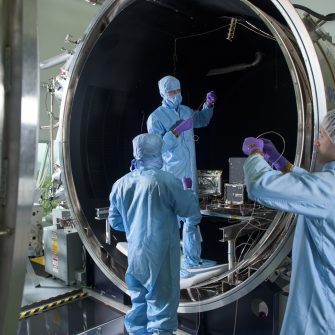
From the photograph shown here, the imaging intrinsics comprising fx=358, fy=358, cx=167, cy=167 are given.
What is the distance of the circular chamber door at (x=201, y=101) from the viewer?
5.22 ft

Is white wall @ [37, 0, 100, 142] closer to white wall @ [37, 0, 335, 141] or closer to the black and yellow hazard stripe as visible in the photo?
white wall @ [37, 0, 335, 141]

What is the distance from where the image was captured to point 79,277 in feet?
8.99

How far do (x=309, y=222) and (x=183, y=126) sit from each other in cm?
140

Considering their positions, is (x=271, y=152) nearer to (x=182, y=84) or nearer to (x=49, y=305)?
(x=49, y=305)

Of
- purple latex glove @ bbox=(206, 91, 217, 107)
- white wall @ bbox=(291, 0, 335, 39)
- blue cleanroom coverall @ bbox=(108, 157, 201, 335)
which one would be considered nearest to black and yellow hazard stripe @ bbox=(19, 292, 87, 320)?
blue cleanroom coverall @ bbox=(108, 157, 201, 335)

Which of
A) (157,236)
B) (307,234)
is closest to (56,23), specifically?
(157,236)

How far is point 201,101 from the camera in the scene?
3398 mm

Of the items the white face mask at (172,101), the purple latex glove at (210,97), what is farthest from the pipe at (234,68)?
the white face mask at (172,101)

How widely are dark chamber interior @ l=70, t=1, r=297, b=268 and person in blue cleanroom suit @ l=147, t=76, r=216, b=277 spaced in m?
0.44

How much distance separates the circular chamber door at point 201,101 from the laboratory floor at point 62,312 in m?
0.32

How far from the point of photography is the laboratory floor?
7.28ft

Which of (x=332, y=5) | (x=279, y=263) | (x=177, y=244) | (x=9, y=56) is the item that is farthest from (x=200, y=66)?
(x=9, y=56)

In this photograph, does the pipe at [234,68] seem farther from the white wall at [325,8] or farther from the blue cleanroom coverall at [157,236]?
the blue cleanroom coverall at [157,236]

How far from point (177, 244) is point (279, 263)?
501 millimetres
